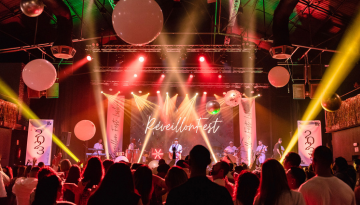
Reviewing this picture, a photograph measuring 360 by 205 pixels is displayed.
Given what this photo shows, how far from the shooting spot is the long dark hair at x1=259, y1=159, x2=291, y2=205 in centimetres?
217

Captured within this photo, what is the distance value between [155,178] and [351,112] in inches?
352

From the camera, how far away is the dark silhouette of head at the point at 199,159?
194 centimetres

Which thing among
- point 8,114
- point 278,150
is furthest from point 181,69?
point 8,114

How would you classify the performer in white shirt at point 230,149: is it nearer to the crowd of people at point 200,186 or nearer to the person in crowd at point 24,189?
the crowd of people at point 200,186

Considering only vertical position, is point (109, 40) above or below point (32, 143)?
above

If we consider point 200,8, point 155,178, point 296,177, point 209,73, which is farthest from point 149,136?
point 296,177

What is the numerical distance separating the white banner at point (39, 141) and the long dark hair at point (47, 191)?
32.3 ft

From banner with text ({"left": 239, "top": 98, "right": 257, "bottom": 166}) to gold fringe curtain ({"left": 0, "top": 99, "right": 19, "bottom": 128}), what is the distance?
9.27m

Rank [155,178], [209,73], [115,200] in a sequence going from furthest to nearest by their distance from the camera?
[209,73] < [155,178] < [115,200]

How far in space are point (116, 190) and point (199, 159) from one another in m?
0.62

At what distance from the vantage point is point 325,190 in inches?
98.3

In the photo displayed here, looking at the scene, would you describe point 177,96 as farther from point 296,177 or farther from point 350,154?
point 296,177

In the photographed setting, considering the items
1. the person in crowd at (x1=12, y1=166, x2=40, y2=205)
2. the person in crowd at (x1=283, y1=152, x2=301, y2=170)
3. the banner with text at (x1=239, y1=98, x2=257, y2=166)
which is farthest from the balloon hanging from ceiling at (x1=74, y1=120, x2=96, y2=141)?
the person in crowd at (x1=283, y1=152, x2=301, y2=170)

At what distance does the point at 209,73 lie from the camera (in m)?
13.3
